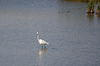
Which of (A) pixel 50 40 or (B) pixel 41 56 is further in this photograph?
(A) pixel 50 40

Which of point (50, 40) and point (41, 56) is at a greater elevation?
point (50, 40)

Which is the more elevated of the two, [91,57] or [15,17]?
[15,17]

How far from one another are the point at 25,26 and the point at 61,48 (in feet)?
18.3

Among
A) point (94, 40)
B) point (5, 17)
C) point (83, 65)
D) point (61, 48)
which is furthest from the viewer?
point (5, 17)

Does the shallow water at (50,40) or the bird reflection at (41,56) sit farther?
the shallow water at (50,40)

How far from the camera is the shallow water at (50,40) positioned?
40.1 ft

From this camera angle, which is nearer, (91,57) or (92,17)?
(91,57)

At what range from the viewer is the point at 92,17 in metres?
24.1

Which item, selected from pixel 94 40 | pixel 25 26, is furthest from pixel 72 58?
pixel 25 26

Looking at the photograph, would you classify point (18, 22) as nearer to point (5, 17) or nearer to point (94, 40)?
point (5, 17)

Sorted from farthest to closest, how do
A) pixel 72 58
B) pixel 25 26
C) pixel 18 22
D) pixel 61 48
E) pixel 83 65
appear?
1. pixel 18 22
2. pixel 25 26
3. pixel 61 48
4. pixel 72 58
5. pixel 83 65

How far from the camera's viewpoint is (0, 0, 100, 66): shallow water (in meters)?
12.2

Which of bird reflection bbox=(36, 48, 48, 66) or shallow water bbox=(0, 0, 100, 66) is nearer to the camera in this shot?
bird reflection bbox=(36, 48, 48, 66)

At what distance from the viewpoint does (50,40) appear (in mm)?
15297
